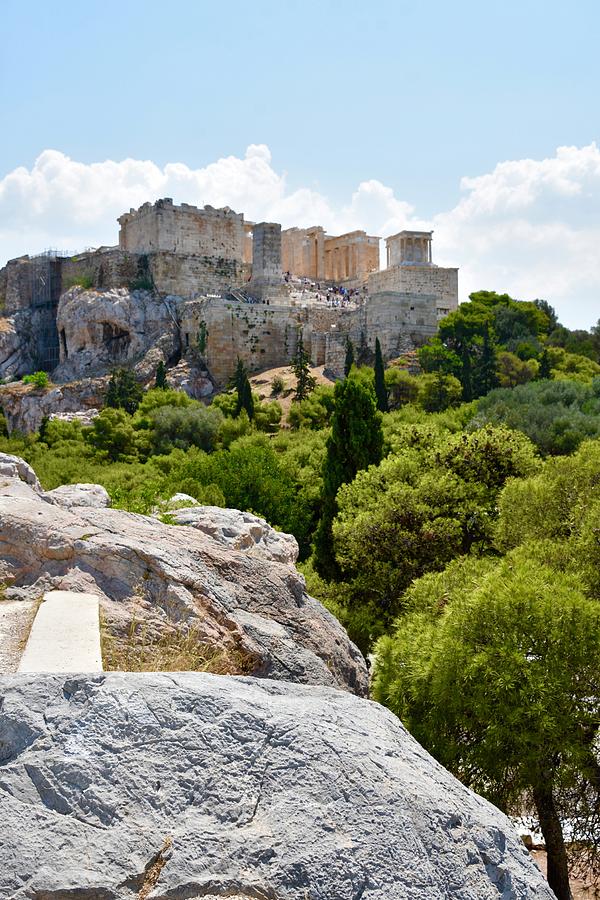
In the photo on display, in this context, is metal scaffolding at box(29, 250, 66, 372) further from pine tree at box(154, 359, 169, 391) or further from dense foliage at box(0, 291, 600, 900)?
dense foliage at box(0, 291, 600, 900)

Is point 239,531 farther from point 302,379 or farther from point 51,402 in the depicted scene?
point 51,402

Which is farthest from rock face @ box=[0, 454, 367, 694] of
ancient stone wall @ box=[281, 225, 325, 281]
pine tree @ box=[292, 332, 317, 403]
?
ancient stone wall @ box=[281, 225, 325, 281]

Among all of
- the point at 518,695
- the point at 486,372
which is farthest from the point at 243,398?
the point at 518,695

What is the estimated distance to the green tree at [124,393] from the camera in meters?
35.0

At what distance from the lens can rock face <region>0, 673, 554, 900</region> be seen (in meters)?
2.37

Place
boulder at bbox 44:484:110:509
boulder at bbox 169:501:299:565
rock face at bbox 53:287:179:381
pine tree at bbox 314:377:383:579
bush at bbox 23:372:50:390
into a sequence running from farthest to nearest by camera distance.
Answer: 1. rock face at bbox 53:287:179:381
2. bush at bbox 23:372:50:390
3. pine tree at bbox 314:377:383:579
4. boulder at bbox 44:484:110:509
5. boulder at bbox 169:501:299:565

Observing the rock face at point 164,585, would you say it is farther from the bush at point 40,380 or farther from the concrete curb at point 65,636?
the bush at point 40,380

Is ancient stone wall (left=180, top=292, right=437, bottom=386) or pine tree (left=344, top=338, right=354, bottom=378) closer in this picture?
pine tree (left=344, top=338, right=354, bottom=378)

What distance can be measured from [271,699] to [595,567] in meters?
8.31

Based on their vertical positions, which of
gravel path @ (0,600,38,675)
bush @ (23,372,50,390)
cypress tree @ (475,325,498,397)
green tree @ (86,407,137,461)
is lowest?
green tree @ (86,407,137,461)

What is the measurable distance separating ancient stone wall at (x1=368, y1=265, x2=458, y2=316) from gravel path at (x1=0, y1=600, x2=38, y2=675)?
1558 inches

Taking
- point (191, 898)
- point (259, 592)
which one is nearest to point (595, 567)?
point (259, 592)

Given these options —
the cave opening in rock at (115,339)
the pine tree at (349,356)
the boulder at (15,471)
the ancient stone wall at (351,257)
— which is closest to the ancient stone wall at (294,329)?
the pine tree at (349,356)

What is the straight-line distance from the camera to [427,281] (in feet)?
142
